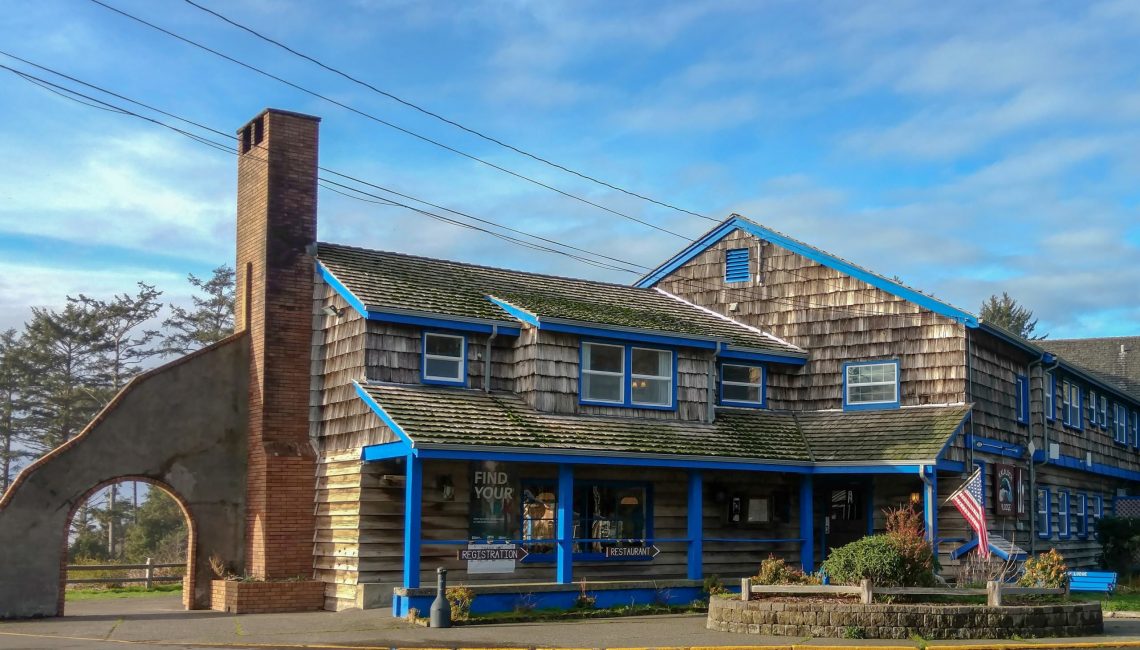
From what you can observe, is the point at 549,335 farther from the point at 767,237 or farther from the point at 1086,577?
the point at 1086,577

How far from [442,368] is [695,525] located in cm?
603

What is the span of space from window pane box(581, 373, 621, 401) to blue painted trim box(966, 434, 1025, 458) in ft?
26.1

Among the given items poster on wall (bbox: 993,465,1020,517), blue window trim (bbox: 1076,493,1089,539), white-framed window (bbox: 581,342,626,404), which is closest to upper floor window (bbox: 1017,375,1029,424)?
poster on wall (bbox: 993,465,1020,517)

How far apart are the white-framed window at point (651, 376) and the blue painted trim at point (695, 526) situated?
1964 millimetres

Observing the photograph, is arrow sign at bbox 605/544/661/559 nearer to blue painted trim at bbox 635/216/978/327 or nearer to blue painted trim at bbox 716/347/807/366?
blue painted trim at bbox 716/347/807/366

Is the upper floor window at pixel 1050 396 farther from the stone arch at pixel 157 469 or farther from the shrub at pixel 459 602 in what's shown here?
the stone arch at pixel 157 469

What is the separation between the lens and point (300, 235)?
24.4 metres

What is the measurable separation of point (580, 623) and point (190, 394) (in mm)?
9326

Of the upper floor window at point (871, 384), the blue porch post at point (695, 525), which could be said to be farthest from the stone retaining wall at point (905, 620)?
the upper floor window at point (871, 384)

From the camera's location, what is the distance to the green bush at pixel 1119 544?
33750 mm

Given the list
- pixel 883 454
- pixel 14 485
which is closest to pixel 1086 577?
pixel 883 454

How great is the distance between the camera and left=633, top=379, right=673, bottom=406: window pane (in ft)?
82.6

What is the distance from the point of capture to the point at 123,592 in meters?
29.3

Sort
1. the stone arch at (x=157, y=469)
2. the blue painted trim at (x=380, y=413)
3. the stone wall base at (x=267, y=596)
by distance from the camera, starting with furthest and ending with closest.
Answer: the stone wall base at (x=267, y=596)
the stone arch at (x=157, y=469)
the blue painted trim at (x=380, y=413)
